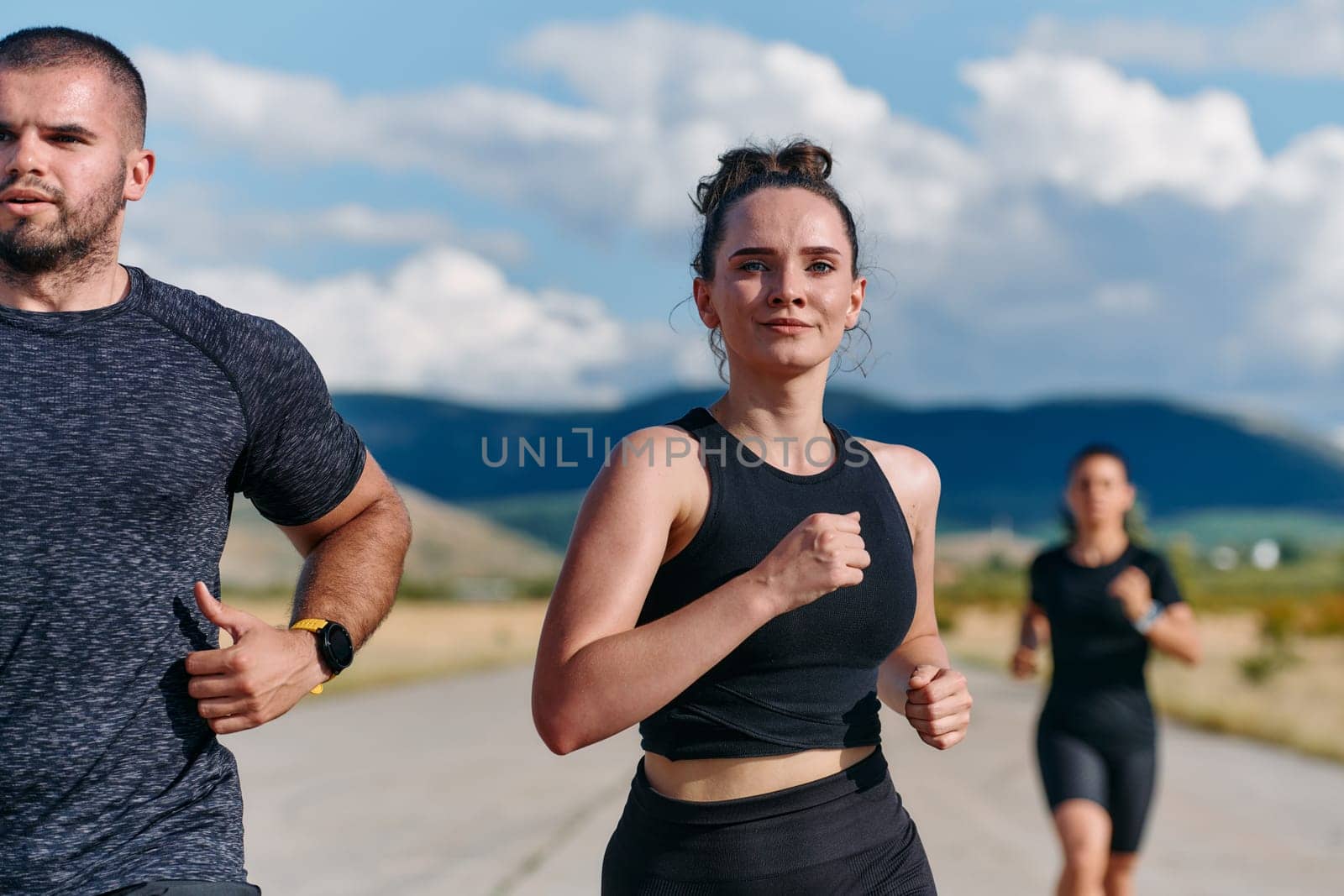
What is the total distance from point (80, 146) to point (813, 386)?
1.57 m

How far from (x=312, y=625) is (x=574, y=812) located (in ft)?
31.5

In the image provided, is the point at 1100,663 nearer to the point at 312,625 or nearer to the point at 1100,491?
the point at 1100,491

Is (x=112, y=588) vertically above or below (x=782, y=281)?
below

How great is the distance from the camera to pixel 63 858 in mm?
2896

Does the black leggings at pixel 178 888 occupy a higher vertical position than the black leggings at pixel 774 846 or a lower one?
lower

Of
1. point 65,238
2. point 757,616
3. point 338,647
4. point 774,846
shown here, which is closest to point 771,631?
point 757,616

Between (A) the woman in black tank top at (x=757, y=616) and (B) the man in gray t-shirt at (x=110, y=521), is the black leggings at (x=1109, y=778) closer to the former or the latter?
(A) the woman in black tank top at (x=757, y=616)

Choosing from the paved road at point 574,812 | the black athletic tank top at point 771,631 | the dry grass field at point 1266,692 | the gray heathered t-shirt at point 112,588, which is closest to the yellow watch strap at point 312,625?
the gray heathered t-shirt at point 112,588

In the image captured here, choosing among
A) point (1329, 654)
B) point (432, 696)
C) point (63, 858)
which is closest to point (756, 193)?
point (63, 858)

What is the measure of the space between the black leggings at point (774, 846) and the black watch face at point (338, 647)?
69 cm

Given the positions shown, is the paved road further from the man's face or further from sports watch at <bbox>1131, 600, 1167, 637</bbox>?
the man's face

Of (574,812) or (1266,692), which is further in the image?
(1266,692)

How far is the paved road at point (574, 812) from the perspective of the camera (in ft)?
33.4

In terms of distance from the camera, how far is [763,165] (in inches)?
144
